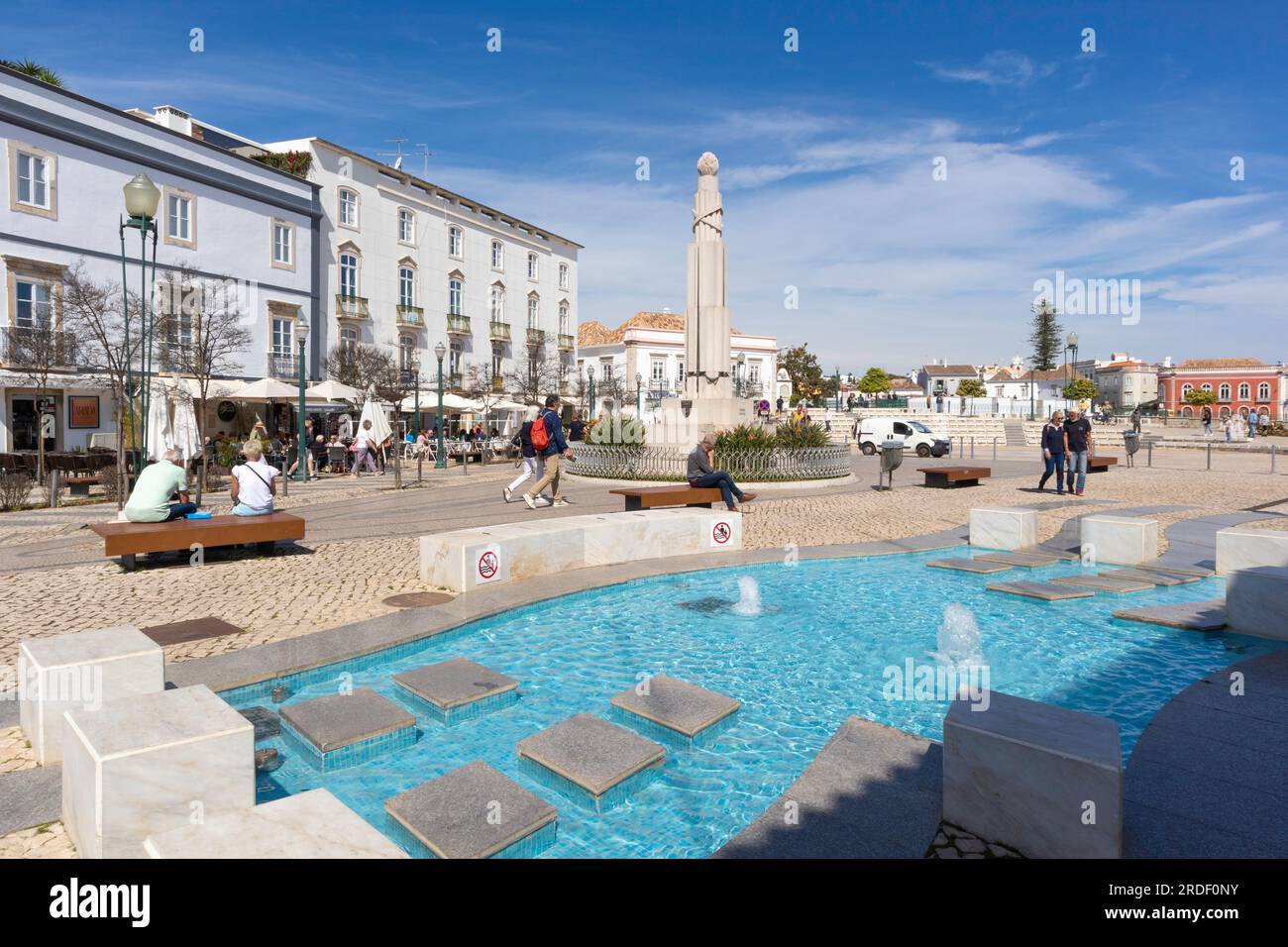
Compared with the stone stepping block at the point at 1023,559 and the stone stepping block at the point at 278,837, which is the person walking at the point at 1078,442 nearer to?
the stone stepping block at the point at 1023,559

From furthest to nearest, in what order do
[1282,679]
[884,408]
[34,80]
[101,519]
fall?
[884,408]
[34,80]
[101,519]
[1282,679]

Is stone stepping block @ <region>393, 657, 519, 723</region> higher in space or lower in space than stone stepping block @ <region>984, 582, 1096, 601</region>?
lower

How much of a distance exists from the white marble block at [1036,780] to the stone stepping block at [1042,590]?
16.4 ft

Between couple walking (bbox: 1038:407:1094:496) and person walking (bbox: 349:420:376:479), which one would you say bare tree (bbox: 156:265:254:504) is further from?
couple walking (bbox: 1038:407:1094:496)

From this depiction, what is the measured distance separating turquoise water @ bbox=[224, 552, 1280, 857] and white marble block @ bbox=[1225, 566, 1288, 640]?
0.49 feet

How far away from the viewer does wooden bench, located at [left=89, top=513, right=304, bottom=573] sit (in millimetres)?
8602

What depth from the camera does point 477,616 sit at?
22.9 feet

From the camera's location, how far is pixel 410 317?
44.4 m

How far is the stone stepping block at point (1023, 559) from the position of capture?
9719 mm

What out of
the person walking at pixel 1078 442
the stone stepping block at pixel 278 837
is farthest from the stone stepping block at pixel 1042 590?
the person walking at pixel 1078 442

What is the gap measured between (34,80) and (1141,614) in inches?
1334

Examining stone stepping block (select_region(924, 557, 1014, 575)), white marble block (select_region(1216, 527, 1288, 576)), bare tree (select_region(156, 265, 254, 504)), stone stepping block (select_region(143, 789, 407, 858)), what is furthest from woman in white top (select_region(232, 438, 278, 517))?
bare tree (select_region(156, 265, 254, 504))
